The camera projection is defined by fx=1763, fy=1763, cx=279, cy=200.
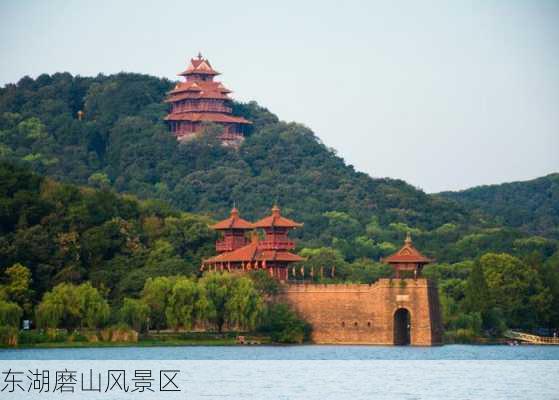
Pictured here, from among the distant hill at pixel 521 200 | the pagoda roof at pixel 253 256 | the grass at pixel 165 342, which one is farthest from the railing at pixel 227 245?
the distant hill at pixel 521 200

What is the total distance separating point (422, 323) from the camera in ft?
334

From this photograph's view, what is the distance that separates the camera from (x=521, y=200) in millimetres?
191000

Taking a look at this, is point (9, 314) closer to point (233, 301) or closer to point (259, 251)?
point (233, 301)

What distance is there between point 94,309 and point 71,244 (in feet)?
36.0

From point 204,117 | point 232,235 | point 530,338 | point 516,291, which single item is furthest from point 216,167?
point 530,338

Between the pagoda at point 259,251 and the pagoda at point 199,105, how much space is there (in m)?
40.1

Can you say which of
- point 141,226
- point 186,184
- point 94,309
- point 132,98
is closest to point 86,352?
point 94,309

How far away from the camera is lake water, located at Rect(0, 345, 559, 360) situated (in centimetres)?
8781

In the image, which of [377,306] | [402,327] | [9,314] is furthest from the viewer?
[402,327]

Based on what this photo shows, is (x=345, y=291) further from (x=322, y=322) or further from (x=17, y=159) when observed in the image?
(x=17, y=159)

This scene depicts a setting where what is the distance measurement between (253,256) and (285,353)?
16.8 metres

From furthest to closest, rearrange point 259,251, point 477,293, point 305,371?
point 477,293
point 259,251
point 305,371

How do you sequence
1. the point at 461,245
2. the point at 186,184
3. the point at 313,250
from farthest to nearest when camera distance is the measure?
the point at 186,184
the point at 461,245
the point at 313,250

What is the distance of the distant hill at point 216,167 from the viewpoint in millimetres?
139625
